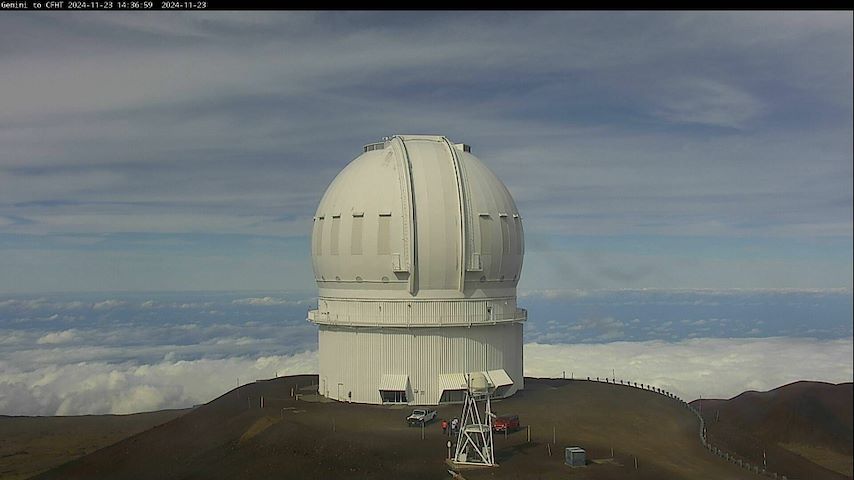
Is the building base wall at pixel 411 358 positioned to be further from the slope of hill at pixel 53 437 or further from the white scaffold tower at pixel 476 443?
the slope of hill at pixel 53 437

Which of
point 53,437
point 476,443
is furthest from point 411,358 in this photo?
point 53,437

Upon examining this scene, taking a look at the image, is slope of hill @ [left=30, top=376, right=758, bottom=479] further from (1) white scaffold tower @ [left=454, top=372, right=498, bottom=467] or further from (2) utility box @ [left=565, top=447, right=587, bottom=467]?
(1) white scaffold tower @ [left=454, top=372, right=498, bottom=467]

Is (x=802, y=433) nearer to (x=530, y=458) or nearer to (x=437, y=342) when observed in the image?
(x=530, y=458)

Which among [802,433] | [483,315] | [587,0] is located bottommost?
[802,433]

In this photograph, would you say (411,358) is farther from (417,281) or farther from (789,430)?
(789,430)

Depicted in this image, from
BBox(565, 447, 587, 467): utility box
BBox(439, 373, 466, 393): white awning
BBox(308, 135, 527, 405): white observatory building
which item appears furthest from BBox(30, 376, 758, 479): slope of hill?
BBox(308, 135, 527, 405): white observatory building

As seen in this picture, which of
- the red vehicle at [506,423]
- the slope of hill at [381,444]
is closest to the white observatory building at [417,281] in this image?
the slope of hill at [381,444]

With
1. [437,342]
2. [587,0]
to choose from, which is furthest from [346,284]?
[587,0]
